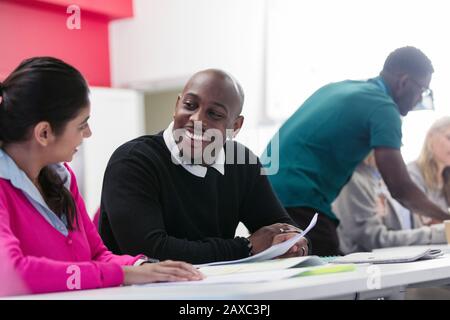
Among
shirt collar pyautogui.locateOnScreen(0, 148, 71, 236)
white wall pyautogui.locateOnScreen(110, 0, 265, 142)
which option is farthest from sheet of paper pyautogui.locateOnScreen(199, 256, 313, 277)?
white wall pyautogui.locateOnScreen(110, 0, 265, 142)

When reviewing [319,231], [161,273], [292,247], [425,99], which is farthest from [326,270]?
[425,99]

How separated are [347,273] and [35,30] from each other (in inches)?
149

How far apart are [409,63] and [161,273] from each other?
151cm

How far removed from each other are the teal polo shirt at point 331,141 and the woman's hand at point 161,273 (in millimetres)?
1153

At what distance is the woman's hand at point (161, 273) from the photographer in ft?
3.85

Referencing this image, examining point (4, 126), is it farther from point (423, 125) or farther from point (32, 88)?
point (423, 125)

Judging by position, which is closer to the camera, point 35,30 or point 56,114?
point 56,114

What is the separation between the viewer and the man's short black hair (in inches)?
94.7

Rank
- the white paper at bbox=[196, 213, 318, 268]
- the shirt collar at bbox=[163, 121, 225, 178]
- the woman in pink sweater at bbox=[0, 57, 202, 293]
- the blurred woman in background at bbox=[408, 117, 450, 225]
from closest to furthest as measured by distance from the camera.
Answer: the woman in pink sweater at bbox=[0, 57, 202, 293]
the white paper at bbox=[196, 213, 318, 268]
the shirt collar at bbox=[163, 121, 225, 178]
the blurred woman in background at bbox=[408, 117, 450, 225]

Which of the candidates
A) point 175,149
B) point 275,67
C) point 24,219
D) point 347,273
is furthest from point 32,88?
point 275,67

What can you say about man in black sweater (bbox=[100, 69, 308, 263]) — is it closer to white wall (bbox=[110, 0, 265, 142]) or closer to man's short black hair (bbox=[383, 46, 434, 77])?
man's short black hair (bbox=[383, 46, 434, 77])

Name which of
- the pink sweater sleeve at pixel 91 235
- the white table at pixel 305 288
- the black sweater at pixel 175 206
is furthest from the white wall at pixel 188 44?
the white table at pixel 305 288

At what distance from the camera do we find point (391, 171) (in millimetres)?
2301
